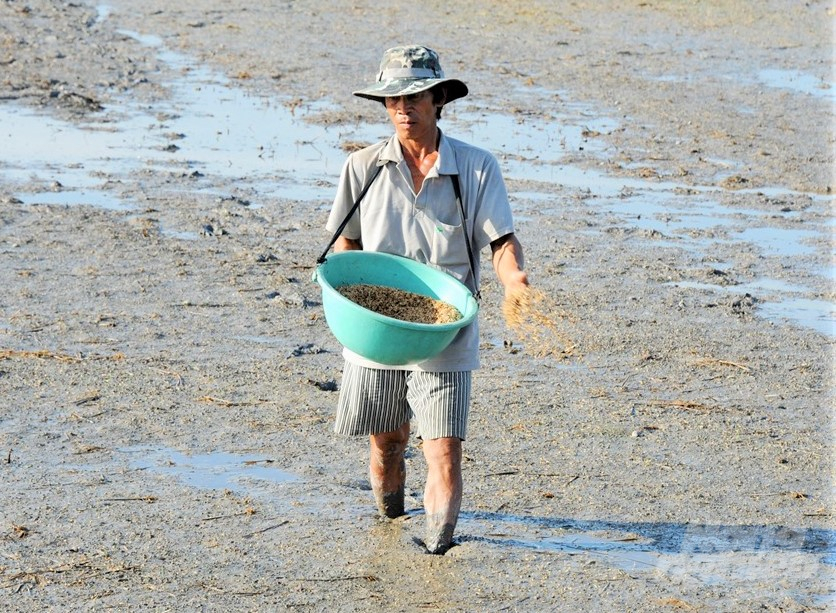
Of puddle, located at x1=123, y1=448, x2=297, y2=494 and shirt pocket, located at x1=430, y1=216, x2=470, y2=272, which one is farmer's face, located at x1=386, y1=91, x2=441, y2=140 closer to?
shirt pocket, located at x1=430, y1=216, x2=470, y2=272

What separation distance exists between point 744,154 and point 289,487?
7123mm

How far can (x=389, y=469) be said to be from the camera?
4.83 meters

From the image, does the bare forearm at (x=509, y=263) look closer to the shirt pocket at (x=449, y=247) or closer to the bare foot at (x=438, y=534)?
A: the shirt pocket at (x=449, y=247)

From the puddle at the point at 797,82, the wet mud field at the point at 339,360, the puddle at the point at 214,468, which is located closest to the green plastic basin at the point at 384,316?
the wet mud field at the point at 339,360

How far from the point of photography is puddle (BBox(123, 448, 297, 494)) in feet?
17.1

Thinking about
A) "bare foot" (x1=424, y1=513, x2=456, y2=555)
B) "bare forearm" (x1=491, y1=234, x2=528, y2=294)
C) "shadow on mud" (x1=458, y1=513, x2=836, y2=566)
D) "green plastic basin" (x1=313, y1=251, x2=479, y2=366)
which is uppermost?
"bare forearm" (x1=491, y1=234, x2=528, y2=294)

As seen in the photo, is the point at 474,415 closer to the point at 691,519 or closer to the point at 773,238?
the point at 691,519

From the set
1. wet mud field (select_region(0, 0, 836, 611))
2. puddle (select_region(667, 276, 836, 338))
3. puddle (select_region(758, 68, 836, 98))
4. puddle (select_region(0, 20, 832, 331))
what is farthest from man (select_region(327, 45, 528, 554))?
puddle (select_region(758, 68, 836, 98))

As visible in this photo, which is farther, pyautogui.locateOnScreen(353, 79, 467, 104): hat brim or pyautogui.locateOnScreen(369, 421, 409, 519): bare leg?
pyautogui.locateOnScreen(369, 421, 409, 519): bare leg

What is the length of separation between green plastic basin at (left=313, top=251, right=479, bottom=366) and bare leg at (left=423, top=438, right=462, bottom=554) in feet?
1.27

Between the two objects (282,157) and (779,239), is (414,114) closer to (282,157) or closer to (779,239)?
(779,239)

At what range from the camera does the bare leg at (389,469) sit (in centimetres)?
479

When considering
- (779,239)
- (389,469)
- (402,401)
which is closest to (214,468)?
(389,469)

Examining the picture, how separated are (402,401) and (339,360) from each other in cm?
206
